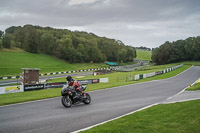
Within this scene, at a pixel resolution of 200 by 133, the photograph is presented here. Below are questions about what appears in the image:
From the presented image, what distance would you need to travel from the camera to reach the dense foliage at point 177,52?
102 metres

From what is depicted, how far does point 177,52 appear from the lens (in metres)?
106

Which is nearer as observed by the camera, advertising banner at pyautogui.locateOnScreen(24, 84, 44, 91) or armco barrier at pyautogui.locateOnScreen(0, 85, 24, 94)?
armco barrier at pyautogui.locateOnScreen(0, 85, 24, 94)

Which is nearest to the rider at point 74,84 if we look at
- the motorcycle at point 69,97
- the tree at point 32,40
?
the motorcycle at point 69,97

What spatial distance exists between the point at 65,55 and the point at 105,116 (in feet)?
263

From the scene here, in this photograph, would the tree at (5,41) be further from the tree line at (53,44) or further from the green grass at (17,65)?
the green grass at (17,65)

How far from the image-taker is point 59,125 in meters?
7.53

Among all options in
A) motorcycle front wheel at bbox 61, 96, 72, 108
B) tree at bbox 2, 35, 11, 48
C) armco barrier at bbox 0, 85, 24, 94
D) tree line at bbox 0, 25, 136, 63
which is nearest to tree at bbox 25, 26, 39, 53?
tree line at bbox 0, 25, 136, 63

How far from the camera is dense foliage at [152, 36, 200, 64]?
334 ft

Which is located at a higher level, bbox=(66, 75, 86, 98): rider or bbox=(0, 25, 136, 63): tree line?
bbox=(0, 25, 136, 63): tree line

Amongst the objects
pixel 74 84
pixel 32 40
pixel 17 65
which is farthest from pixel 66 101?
pixel 32 40

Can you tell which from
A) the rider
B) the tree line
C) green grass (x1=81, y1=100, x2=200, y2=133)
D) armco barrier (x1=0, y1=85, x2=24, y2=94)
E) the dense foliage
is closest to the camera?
green grass (x1=81, y1=100, x2=200, y2=133)

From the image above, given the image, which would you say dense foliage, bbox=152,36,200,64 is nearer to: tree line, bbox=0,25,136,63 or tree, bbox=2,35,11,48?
tree line, bbox=0,25,136,63

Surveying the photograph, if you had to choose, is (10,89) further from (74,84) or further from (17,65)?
(17,65)

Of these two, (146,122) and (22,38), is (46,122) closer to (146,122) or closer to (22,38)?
(146,122)
